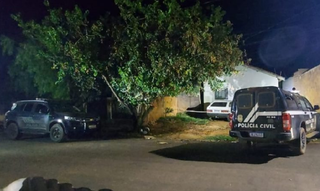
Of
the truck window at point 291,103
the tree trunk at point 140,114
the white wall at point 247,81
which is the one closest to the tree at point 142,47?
the tree trunk at point 140,114

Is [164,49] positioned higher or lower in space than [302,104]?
higher

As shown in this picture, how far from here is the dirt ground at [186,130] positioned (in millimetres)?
15934

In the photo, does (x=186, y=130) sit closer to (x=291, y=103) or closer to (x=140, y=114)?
(x=140, y=114)

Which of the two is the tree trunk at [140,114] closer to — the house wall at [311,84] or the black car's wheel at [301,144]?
the black car's wheel at [301,144]

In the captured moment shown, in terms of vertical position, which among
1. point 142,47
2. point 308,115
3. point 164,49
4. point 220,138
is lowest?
point 220,138

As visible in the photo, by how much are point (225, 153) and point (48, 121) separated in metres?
7.63

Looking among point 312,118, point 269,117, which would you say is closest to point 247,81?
point 312,118

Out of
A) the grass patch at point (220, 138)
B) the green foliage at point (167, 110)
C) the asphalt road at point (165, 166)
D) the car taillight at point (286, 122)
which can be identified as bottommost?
the asphalt road at point (165, 166)

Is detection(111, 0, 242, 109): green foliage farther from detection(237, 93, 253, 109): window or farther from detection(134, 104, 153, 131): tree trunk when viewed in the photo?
detection(237, 93, 253, 109): window

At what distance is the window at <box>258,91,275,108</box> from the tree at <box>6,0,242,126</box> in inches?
198

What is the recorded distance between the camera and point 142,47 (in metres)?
15.3

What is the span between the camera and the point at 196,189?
682 centimetres

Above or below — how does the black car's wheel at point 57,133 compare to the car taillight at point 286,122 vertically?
below

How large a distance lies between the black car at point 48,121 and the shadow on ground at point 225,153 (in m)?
4.38
